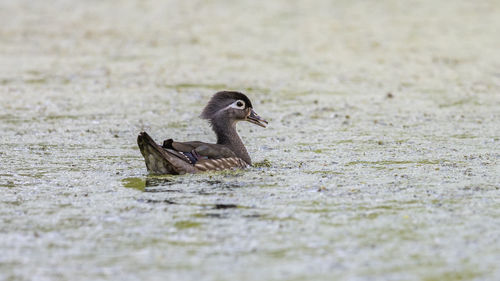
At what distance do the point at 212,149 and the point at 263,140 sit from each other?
168cm

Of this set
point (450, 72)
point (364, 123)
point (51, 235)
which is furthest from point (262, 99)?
point (51, 235)

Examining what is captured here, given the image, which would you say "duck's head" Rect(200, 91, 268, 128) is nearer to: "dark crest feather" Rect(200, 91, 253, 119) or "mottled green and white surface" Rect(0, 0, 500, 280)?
"dark crest feather" Rect(200, 91, 253, 119)

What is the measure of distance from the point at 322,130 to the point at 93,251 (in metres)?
4.98

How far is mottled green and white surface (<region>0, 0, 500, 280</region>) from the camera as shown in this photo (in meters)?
4.97

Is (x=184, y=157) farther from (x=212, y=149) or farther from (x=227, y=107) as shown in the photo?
(x=227, y=107)

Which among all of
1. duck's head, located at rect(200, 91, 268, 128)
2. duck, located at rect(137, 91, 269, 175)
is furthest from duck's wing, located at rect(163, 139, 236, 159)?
duck's head, located at rect(200, 91, 268, 128)

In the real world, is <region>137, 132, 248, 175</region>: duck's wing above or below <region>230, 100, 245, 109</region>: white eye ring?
below

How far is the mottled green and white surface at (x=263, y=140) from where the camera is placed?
4.97 m

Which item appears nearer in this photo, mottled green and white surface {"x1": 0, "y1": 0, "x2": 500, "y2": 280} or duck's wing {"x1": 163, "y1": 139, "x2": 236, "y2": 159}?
mottled green and white surface {"x1": 0, "y1": 0, "x2": 500, "y2": 280}

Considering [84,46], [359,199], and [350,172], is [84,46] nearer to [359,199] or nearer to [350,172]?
[350,172]

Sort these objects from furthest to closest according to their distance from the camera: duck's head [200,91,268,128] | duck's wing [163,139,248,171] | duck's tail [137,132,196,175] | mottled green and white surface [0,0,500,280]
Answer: duck's head [200,91,268,128]
duck's wing [163,139,248,171]
duck's tail [137,132,196,175]
mottled green and white surface [0,0,500,280]

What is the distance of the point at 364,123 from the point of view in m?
10.0

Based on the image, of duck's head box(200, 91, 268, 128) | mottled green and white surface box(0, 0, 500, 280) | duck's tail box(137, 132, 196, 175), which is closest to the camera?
mottled green and white surface box(0, 0, 500, 280)

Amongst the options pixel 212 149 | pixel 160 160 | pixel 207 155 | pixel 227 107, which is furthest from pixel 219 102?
pixel 160 160
